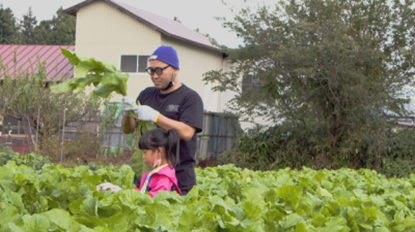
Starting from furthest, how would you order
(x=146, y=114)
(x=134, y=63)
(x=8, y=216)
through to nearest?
(x=134, y=63) < (x=146, y=114) < (x=8, y=216)

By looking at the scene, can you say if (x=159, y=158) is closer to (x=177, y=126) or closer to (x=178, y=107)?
(x=177, y=126)

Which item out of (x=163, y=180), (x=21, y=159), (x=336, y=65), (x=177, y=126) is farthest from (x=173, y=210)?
(x=336, y=65)

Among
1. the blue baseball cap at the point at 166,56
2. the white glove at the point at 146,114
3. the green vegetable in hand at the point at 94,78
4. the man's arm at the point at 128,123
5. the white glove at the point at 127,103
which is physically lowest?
the man's arm at the point at 128,123

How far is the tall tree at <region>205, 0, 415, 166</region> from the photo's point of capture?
11.2 meters

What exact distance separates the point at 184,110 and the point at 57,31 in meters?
45.0

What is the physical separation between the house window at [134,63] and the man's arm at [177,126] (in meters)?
13.6

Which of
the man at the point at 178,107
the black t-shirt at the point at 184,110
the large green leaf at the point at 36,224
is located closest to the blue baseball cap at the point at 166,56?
the man at the point at 178,107

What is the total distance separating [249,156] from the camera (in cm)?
1306

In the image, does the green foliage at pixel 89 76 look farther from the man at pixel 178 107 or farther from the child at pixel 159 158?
the child at pixel 159 158

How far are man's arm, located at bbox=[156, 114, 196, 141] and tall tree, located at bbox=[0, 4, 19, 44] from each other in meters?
45.5

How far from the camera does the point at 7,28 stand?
1772 inches

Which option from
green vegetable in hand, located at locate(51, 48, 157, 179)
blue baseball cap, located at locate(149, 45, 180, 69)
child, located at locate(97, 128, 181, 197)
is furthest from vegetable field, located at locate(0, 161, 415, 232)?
blue baseball cap, located at locate(149, 45, 180, 69)

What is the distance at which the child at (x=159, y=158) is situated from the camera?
317 centimetres

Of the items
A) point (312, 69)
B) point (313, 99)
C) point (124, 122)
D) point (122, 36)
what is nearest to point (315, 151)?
point (313, 99)
